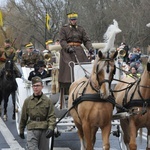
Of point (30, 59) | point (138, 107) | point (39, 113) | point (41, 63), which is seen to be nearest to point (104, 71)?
point (138, 107)

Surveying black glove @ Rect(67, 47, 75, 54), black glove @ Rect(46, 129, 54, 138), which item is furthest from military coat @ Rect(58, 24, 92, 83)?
black glove @ Rect(46, 129, 54, 138)

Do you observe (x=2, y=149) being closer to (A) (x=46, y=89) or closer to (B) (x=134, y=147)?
(A) (x=46, y=89)

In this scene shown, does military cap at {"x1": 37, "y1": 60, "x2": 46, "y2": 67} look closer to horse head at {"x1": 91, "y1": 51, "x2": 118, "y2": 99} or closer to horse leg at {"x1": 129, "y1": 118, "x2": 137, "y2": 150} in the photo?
horse head at {"x1": 91, "y1": 51, "x2": 118, "y2": 99}

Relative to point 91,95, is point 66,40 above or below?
above

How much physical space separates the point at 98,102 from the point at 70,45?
269 centimetres

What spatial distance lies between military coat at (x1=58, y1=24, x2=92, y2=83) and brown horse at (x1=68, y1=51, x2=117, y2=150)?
6.80 feet

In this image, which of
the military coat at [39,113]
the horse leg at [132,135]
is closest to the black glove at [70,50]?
the military coat at [39,113]

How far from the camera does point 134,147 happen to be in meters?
7.76

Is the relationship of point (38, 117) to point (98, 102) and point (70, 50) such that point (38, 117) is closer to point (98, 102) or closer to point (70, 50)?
point (98, 102)

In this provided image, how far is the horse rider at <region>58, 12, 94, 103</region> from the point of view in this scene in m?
10.1

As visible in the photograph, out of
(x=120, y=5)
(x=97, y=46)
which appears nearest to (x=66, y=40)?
(x=97, y=46)

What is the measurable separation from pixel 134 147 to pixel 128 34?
30.0m

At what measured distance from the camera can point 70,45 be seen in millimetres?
10242

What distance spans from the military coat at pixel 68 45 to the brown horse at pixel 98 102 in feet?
6.80
